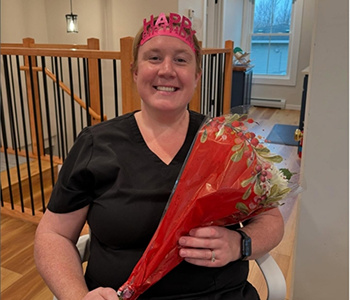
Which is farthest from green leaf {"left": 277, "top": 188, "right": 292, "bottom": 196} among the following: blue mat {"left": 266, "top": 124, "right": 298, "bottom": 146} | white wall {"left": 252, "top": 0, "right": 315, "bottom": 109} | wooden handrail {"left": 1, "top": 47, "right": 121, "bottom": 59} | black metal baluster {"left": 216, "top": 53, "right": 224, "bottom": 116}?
white wall {"left": 252, "top": 0, "right": 315, "bottom": 109}

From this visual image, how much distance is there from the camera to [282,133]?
16.6ft

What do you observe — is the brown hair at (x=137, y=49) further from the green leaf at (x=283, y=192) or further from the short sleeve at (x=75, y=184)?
the green leaf at (x=283, y=192)

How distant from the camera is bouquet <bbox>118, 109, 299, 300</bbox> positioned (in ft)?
2.39

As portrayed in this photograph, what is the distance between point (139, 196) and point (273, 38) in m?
6.84

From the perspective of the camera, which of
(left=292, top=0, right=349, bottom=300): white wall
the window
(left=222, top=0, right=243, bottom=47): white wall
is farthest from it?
the window

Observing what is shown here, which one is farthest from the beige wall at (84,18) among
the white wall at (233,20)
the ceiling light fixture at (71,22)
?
the white wall at (233,20)

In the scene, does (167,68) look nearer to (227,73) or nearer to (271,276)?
(271,276)

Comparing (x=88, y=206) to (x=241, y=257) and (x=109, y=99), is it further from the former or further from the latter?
(x=109, y=99)

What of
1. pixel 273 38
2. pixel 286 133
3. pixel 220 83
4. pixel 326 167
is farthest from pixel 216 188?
pixel 273 38

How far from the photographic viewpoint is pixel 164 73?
3.14 feet

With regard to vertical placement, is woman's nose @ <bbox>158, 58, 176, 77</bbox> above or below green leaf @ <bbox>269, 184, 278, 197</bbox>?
above

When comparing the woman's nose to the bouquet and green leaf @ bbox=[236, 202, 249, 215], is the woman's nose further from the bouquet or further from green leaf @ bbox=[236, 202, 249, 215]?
green leaf @ bbox=[236, 202, 249, 215]

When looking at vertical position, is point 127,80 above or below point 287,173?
above

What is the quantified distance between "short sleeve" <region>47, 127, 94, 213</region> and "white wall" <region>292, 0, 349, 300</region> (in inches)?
31.3
